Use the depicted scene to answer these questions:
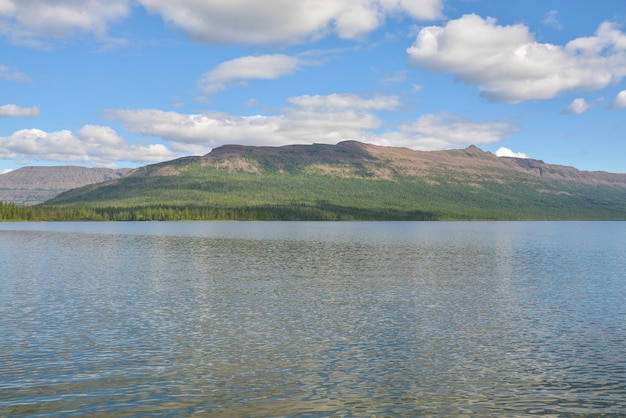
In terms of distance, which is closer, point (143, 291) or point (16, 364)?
point (16, 364)

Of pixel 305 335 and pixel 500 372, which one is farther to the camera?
pixel 305 335

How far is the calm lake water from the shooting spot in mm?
22922

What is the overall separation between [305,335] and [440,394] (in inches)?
498

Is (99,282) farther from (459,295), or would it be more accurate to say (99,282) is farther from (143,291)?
(459,295)

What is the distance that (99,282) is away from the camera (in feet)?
196

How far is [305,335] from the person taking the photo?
1380 inches

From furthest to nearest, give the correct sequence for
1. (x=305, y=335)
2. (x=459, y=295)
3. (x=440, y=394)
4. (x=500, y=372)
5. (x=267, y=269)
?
(x=267, y=269), (x=459, y=295), (x=305, y=335), (x=500, y=372), (x=440, y=394)

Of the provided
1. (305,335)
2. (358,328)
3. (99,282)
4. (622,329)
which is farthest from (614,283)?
(99,282)

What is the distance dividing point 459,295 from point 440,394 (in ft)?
97.1

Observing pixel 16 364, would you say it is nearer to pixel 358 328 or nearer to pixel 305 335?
pixel 305 335

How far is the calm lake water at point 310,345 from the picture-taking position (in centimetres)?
2292

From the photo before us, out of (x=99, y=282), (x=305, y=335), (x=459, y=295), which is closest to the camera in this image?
(x=305, y=335)

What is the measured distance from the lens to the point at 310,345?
3238cm

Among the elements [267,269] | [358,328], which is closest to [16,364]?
[358,328]
